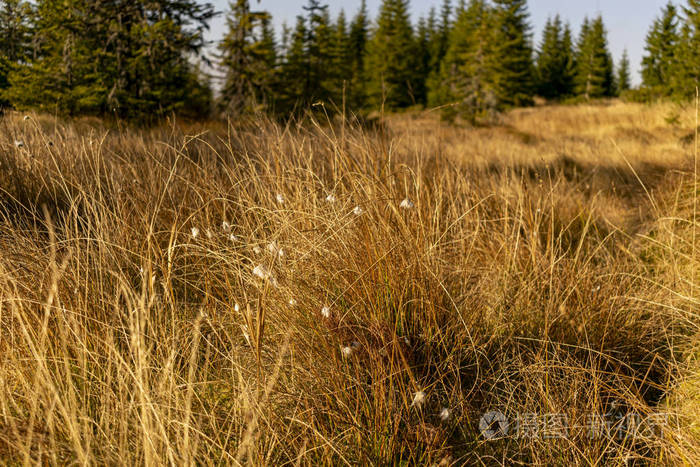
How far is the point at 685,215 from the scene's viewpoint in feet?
12.8

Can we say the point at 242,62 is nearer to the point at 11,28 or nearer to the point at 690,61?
the point at 11,28

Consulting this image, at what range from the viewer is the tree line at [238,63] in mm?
10305

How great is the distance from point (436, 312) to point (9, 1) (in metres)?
5.08

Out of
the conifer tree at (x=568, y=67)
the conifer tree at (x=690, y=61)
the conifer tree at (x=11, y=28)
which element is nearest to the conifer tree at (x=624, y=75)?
the conifer tree at (x=568, y=67)

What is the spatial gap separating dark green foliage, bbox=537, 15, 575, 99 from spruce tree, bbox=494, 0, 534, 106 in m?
10.3

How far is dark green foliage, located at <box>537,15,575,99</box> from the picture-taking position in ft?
166

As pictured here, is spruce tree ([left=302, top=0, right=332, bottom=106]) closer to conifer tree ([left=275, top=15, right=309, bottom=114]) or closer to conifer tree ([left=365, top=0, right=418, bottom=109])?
conifer tree ([left=275, top=15, right=309, bottom=114])

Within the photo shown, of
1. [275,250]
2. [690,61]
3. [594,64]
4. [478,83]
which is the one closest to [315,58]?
[478,83]

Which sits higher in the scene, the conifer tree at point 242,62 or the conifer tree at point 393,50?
the conifer tree at point 393,50

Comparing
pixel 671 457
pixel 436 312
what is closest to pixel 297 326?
pixel 436 312

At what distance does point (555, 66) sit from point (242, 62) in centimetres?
4368

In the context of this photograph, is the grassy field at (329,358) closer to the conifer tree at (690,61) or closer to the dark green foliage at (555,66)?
the conifer tree at (690,61)

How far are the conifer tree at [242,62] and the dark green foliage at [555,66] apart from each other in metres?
40.4

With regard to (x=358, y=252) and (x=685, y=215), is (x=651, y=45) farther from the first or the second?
(x=358, y=252)
